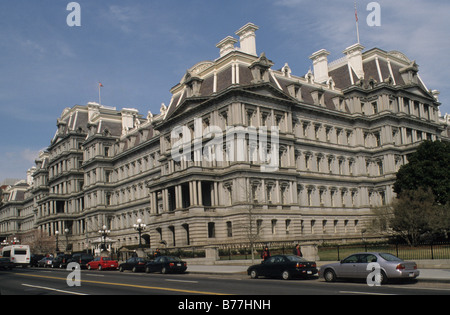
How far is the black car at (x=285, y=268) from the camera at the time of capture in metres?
25.3

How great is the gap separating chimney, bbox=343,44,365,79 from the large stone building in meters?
0.16

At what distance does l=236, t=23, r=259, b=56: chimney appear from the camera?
210 ft

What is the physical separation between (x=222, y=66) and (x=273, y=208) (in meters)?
18.6

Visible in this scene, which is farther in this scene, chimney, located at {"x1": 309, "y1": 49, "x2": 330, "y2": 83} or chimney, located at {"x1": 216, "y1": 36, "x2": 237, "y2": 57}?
chimney, located at {"x1": 309, "y1": 49, "x2": 330, "y2": 83}

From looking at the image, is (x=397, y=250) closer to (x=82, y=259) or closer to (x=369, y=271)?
(x=369, y=271)

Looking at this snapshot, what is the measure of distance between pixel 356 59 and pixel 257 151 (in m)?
29.2

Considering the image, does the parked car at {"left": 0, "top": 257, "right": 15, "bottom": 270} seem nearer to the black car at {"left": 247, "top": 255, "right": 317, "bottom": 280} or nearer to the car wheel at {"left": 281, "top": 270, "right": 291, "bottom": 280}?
the black car at {"left": 247, "top": 255, "right": 317, "bottom": 280}

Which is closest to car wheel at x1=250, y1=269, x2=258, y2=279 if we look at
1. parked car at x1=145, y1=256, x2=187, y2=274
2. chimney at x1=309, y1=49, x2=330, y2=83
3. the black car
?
the black car

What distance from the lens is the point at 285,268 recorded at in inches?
1014

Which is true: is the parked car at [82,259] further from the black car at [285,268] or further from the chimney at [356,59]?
the chimney at [356,59]

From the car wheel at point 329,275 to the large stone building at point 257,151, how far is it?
1767 cm

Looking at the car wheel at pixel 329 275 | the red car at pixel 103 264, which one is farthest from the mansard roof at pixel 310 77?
the car wheel at pixel 329 275
